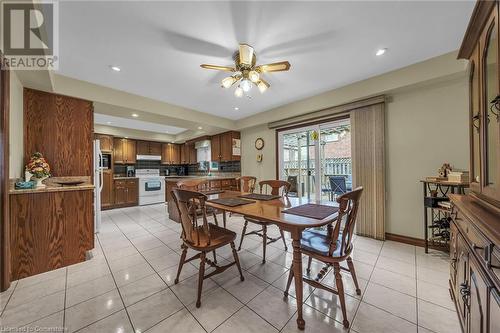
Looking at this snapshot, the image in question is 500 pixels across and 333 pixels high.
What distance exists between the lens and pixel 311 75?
2.63 m

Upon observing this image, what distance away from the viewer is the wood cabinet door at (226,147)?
5.09 meters

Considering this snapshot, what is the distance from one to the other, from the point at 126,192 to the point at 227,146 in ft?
11.3

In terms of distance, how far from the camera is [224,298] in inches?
63.8

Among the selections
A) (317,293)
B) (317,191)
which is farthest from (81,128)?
(317,191)

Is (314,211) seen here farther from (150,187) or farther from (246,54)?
(150,187)

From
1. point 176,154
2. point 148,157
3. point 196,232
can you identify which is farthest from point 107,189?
point 196,232

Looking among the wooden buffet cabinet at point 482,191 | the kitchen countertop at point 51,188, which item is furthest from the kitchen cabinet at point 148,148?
the wooden buffet cabinet at point 482,191

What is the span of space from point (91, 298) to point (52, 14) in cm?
245

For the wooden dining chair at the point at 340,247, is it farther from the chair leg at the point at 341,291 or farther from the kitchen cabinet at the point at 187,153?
the kitchen cabinet at the point at 187,153

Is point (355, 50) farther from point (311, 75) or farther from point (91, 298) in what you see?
point (91, 298)

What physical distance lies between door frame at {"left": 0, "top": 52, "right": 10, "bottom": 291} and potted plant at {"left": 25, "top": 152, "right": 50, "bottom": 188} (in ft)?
1.66

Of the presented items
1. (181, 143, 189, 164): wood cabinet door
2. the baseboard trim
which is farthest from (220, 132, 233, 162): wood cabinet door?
the baseboard trim

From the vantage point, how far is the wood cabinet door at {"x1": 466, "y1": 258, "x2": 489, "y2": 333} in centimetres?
78

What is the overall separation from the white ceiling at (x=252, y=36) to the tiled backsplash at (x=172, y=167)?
3.00 meters
